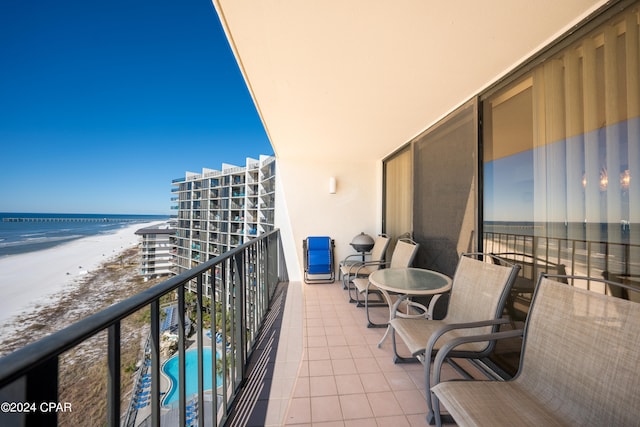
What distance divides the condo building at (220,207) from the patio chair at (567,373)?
54.3 feet

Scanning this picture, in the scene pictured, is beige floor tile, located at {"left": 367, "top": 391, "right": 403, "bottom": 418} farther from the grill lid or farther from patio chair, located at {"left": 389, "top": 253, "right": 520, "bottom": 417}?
the grill lid

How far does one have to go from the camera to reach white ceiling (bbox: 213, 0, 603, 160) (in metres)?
1.36

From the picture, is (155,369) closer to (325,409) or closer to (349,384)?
(325,409)

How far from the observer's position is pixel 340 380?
5.95 feet

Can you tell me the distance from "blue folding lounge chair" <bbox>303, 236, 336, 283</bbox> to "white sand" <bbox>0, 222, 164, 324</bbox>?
43.9ft

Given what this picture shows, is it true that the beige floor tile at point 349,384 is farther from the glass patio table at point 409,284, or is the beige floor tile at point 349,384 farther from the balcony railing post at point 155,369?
the balcony railing post at point 155,369

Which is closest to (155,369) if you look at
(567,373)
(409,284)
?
(567,373)

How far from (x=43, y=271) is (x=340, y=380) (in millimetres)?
19618

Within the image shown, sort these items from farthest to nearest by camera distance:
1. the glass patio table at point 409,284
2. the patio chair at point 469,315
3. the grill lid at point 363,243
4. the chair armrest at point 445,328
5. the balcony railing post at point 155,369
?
the grill lid at point 363,243 < the glass patio table at point 409,284 < the patio chair at point 469,315 < the chair armrest at point 445,328 < the balcony railing post at point 155,369

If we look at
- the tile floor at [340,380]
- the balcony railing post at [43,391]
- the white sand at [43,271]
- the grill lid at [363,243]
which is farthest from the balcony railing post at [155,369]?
the white sand at [43,271]

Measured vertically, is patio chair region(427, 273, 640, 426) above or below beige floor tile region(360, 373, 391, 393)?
above

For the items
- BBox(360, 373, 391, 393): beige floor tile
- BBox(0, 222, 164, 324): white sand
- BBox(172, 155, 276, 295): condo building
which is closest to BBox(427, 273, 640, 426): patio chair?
BBox(360, 373, 391, 393): beige floor tile

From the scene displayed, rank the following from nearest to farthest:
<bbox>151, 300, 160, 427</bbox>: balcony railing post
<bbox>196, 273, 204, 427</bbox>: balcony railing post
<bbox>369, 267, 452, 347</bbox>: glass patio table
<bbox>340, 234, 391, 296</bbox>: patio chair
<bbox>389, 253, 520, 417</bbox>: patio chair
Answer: <bbox>151, 300, 160, 427</bbox>: balcony railing post < <bbox>196, 273, 204, 427</bbox>: balcony railing post < <bbox>389, 253, 520, 417</bbox>: patio chair < <bbox>369, 267, 452, 347</bbox>: glass patio table < <bbox>340, 234, 391, 296</bbox>: patio chair

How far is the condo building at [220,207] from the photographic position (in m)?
20.2
